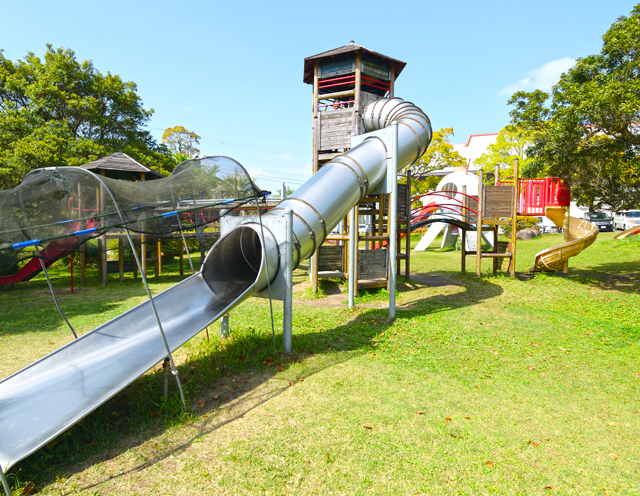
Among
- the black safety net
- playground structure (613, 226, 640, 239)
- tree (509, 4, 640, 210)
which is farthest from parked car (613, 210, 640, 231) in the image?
the black safety net

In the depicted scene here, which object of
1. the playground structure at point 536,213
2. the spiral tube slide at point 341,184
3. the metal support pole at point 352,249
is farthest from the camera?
the playground structure at point 536,213

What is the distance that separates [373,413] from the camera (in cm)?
430

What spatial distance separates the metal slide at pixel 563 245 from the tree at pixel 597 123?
887 mm

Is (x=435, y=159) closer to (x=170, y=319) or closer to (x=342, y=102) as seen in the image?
(x=342, y=102)

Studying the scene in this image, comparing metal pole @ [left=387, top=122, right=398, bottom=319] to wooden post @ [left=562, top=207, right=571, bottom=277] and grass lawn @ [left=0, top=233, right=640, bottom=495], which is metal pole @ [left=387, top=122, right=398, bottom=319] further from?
wooden post @ [left=562, top=207, right=571, bottom=277]

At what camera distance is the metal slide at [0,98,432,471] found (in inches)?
145

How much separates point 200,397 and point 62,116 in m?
20.6

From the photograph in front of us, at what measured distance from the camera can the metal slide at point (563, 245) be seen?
11766 millimetres

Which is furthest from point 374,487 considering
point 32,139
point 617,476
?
point 32,139

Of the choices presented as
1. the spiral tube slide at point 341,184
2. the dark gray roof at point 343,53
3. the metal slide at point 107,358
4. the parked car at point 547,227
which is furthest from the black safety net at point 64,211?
the parked car at point 547,227

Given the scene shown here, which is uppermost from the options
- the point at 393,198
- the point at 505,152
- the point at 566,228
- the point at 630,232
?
the point at 505,152

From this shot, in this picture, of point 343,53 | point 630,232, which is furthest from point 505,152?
point 343,53

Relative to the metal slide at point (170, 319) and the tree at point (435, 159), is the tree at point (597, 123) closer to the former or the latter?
the metal slide at point (170, 319)

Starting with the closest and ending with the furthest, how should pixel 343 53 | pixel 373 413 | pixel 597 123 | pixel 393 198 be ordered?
pixel 373 413
pixel 393 198
pixel 597 123
pixel 343 53
